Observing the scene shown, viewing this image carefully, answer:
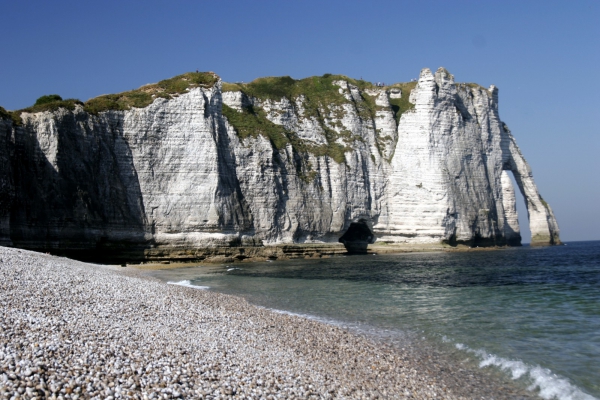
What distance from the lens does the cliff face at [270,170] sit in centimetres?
3181

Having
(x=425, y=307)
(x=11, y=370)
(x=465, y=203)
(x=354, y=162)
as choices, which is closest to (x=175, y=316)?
(x=11, y=370)

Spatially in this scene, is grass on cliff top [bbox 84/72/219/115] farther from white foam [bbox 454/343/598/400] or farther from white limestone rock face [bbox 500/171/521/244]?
white limestone rock face [bbox 500/171/521/244]

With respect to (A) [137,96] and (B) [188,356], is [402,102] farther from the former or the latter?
(B) [188,356]

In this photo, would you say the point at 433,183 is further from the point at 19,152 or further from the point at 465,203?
the point at 19,152

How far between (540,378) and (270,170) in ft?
129

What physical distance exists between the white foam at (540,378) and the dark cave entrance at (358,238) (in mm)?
44120

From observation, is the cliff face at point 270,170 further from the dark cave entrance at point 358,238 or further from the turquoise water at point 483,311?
the turquoise water at point 483,311

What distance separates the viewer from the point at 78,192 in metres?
32.7

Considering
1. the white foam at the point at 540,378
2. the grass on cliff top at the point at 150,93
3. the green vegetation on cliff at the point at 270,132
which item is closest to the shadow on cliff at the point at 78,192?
the grass on cliff top at the point at 150,93

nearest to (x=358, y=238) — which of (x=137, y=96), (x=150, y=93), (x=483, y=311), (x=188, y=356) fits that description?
(x=150, y=93)

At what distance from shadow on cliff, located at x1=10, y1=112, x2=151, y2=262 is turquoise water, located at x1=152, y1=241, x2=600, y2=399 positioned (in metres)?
13.5

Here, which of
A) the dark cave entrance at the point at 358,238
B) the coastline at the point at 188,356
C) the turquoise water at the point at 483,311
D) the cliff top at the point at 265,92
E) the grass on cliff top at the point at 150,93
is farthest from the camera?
the dark cave entrance at the point at 358,238

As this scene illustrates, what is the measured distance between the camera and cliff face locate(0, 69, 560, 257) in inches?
1252

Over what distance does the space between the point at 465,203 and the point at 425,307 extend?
42149mm
